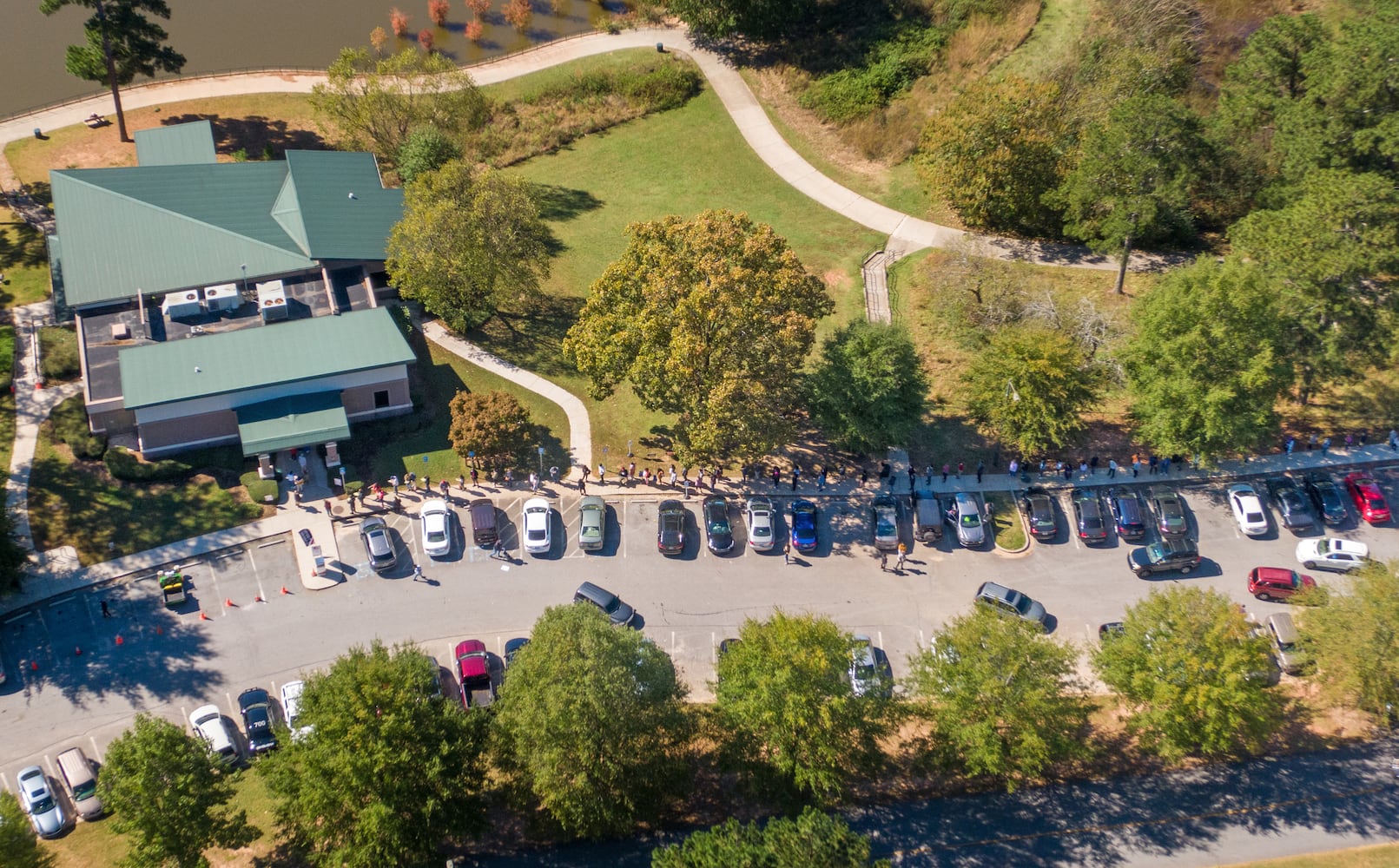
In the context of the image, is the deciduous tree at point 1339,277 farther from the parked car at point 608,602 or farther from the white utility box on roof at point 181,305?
the white utility box on roof at point 181,305

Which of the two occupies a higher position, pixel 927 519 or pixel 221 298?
pixel 221 298

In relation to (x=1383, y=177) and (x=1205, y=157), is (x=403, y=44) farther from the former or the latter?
(x=1383, y=177)

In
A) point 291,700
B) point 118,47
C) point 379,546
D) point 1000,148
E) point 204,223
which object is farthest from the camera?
point 118,47

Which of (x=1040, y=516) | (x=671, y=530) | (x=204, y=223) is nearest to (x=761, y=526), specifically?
(x=671, y=530)

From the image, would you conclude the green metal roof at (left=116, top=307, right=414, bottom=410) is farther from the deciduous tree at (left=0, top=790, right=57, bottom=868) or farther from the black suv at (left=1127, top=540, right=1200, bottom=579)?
the black suv at (left=1127, top=540, right=1200, bottom=579)

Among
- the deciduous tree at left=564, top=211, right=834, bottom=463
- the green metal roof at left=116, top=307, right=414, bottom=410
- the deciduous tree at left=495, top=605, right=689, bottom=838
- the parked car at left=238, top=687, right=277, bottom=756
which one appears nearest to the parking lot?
the parked car at left=238, top=687, right=277, bottom=756

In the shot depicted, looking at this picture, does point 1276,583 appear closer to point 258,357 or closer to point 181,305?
point 258,357
